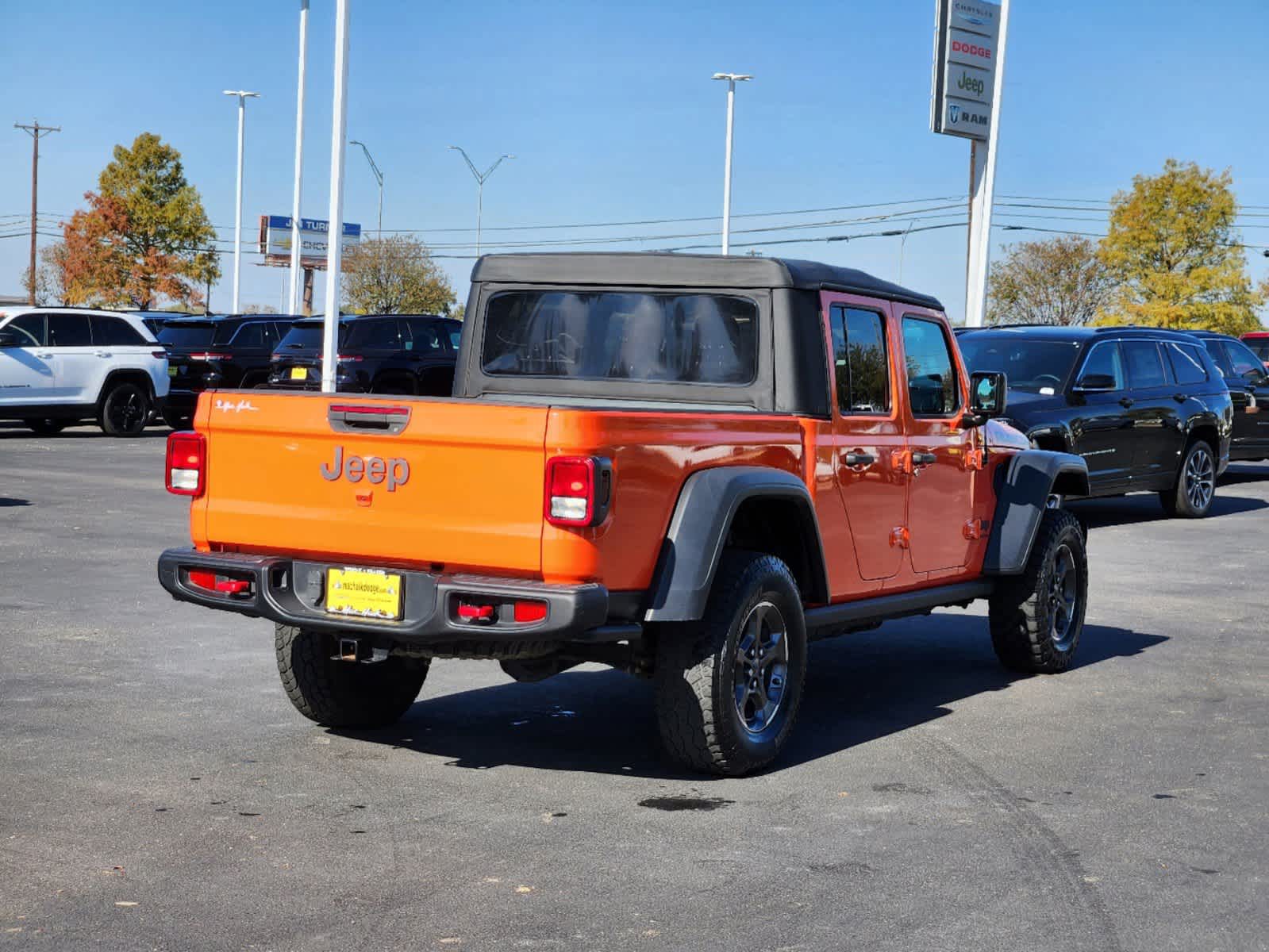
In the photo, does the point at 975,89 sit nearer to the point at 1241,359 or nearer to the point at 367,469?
the point at 1241,359

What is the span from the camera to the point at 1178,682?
28.1ft

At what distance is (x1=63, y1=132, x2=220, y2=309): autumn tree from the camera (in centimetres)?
6869

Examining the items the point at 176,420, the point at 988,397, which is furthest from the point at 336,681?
the point at 176,420

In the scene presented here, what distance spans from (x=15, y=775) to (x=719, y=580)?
2594mm

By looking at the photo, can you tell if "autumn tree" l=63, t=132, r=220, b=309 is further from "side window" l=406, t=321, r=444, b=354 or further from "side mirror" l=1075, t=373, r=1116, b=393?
"side mirror" l=1075, t=373, r=1116, b=393

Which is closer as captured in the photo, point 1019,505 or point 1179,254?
point 1019,505

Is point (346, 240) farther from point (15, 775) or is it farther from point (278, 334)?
point (15, 775)

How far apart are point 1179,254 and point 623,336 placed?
212ft

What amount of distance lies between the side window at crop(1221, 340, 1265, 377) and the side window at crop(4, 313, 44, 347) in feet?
54.6

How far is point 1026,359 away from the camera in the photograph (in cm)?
1616

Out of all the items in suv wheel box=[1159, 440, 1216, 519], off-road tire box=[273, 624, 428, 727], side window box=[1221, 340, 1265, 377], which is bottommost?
off-road tire box=[273, 624, 428, 727]

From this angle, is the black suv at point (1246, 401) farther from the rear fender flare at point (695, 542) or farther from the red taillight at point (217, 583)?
the red taillight at point (217, 583)

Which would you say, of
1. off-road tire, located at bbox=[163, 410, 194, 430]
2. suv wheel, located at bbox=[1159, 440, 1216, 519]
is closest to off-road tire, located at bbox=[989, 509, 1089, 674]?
suv wheel, located at bbox=[1159, 440, 1216, 519]

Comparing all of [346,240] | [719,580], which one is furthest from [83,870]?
[346,240]
